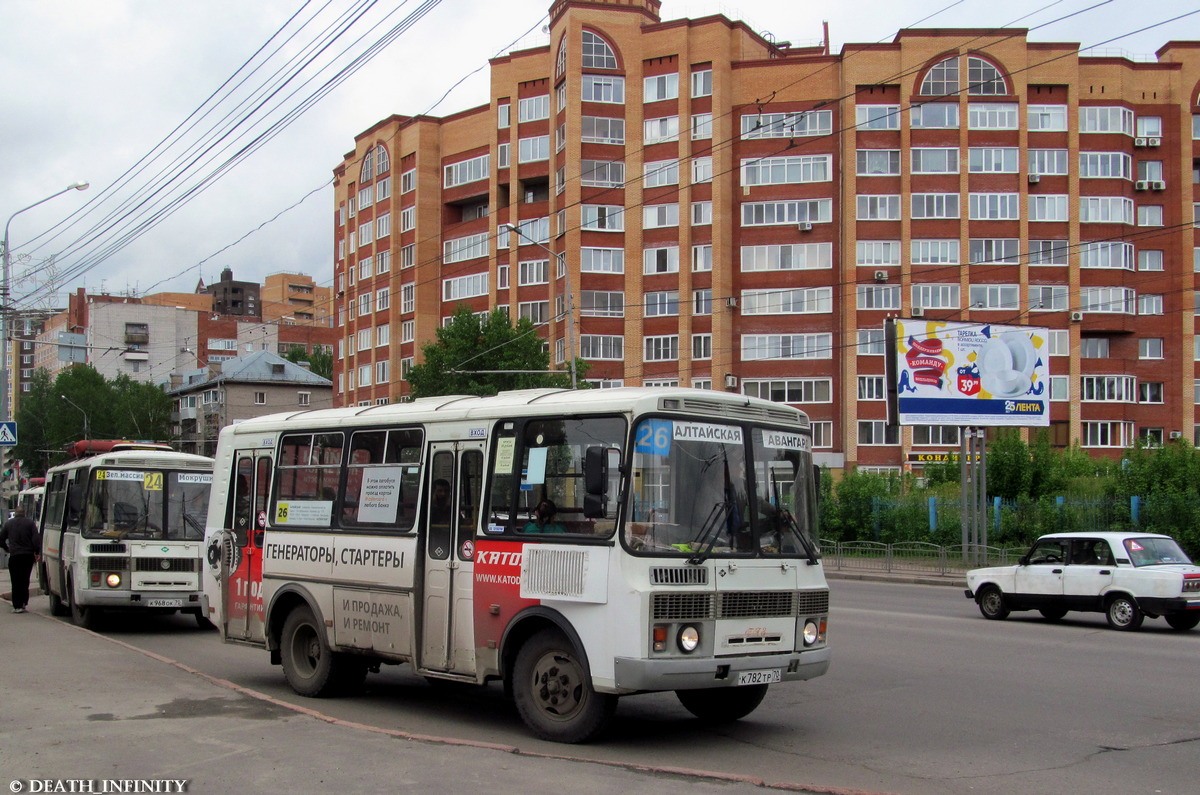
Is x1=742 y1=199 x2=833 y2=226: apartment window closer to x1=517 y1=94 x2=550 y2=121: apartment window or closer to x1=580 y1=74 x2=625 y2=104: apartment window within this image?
x1=580 y1=74 x2=625 y2=104: apartment window

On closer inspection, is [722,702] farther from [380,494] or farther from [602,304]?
[602,304]

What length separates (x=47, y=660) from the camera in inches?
503

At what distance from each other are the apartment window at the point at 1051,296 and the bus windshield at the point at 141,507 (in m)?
53.4

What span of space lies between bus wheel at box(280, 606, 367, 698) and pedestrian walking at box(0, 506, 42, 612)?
9927 mm

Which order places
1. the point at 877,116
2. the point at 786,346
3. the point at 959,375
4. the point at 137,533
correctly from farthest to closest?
the point at 786,346, the point at 877,116, the point at 959,375, the point at 137,533

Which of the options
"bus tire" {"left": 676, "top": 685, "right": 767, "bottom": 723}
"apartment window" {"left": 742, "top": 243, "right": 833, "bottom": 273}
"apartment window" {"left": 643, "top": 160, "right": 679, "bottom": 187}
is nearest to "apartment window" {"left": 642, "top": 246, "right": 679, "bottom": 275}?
"apartment window" {"left": 643, "top": 160, "right": 679, "bottom": 187}

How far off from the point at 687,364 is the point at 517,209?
13.9m

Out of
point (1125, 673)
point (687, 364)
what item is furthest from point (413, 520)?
point (687, 364)

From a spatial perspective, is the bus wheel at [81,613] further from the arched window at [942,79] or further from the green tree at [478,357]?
the arched window at [942,79]

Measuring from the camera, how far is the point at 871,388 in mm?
61656

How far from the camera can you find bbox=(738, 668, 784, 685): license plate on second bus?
870 centimetres

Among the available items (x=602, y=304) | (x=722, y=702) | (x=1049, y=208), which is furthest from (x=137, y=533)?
(x=1049, y=208)

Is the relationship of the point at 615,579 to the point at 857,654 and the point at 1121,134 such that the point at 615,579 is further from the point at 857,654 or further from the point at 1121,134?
the point at 1121,134

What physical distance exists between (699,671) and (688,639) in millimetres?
243
